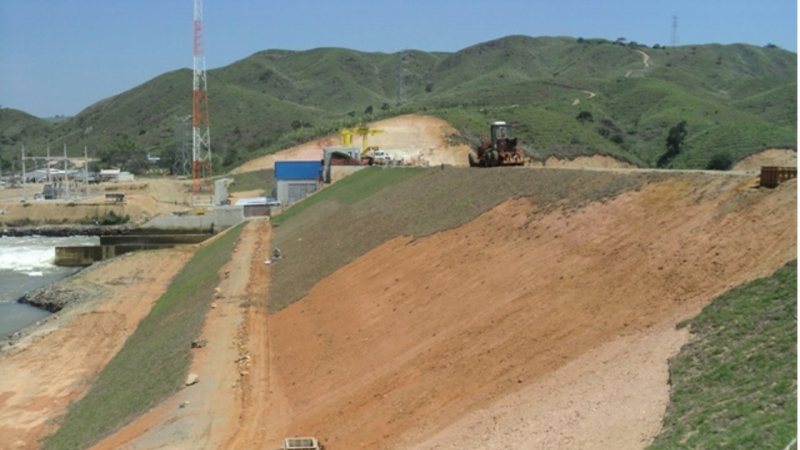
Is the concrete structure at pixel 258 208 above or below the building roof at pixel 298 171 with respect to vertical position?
below

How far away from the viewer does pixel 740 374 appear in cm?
1167

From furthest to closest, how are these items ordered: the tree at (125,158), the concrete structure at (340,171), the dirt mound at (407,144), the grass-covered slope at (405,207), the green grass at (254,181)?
1. the tree at (125,158)
2. the green grass at (254,181)
3. the dirt mound at (407,144)
4. the concrete structure at (340,171)
5. the grass-covered slope at (405,207)

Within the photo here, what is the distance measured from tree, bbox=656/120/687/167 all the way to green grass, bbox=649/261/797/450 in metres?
61.8

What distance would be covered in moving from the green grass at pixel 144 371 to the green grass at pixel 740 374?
13037 millimetres

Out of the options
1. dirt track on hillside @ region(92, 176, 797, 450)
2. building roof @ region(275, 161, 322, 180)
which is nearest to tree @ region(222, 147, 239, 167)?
building roof @ region(275, 161, 322, 180)

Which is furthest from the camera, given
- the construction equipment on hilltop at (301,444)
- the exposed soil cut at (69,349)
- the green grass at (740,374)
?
the exposed soil cut at (69,349)

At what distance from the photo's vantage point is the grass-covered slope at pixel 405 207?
26297mm

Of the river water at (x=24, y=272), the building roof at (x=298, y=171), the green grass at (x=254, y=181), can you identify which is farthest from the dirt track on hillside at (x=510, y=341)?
the green grass at (x=254, y=181)

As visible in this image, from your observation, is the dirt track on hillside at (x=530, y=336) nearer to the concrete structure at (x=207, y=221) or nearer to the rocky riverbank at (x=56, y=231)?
the concrete structure at (x=207, y=221)

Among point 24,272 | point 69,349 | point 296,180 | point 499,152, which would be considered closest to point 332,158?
point 296,180

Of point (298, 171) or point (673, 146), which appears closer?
point (298, 171)

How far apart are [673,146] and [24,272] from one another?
54065 mm

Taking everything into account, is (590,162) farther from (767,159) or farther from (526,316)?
(526,316)

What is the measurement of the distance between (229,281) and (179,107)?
145736mm
